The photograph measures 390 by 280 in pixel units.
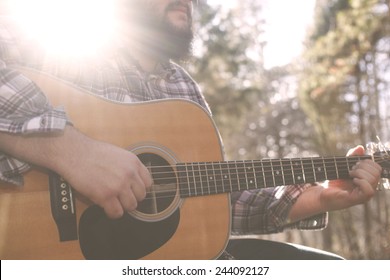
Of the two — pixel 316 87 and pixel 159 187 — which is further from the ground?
pixel 316 87

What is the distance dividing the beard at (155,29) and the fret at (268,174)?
1.94 ft

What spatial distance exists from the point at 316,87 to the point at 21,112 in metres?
3.71

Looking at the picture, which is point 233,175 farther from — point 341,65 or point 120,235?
point 341,65

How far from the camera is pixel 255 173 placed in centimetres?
118

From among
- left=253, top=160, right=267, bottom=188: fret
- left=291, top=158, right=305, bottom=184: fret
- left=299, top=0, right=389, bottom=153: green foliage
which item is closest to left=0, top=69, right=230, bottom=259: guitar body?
left=253, top=160, right=267, bottom=188: fret

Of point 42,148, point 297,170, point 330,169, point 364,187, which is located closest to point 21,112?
point 42,148

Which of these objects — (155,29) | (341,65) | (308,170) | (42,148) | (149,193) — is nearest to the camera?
(42,148)

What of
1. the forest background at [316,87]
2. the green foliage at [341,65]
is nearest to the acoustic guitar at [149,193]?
the forest background at [316,87]

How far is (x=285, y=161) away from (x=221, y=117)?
187 inches

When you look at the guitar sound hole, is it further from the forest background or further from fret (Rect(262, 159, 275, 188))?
the forest background

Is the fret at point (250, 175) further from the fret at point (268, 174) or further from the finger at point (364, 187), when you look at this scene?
the finger at point (364, 187)

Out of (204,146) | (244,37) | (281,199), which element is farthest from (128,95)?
(244,37)

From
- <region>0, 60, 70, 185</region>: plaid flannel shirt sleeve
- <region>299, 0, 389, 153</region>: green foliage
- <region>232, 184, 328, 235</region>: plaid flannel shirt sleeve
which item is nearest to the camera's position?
<region>0, 60, 70, 185</region>: plaid flannel shirt sleeve

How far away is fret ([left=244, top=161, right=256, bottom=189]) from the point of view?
1.17 metres
